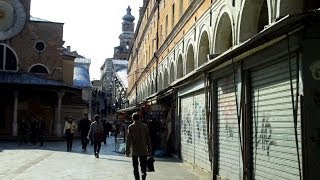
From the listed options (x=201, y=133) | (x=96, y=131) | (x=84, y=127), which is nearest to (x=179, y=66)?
(x=84, y=127)

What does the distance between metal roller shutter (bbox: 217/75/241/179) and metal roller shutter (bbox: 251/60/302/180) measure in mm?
1267

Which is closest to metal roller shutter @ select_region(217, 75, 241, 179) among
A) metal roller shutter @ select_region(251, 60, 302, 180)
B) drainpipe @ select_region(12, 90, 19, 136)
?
metal roller shutter @ select_region(251, 60, 302, 180)

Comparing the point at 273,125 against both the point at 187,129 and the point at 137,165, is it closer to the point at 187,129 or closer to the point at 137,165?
the point at 137,165

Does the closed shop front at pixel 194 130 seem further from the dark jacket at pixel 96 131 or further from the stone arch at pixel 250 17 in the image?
the stone arch at pixel 250 17

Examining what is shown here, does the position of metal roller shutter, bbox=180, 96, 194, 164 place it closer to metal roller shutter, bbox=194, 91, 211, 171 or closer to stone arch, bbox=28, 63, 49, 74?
metal roller shutter, bbox=194, 91, 211, 171

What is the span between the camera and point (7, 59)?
41.3m

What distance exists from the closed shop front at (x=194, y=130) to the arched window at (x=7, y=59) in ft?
84.1

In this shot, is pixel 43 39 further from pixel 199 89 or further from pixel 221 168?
pixel 221 168

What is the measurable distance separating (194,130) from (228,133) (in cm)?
444

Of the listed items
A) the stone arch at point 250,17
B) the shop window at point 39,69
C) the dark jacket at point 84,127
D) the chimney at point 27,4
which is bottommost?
the dark jacket at point 84,127

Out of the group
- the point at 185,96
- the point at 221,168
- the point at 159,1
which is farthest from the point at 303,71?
the point at 159,1

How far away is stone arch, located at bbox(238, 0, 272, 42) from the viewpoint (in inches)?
456

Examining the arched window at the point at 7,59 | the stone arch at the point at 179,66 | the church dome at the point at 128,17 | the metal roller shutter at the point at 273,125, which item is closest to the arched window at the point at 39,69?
the arched window at the point at 7,59

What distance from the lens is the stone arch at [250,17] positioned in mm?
11586
